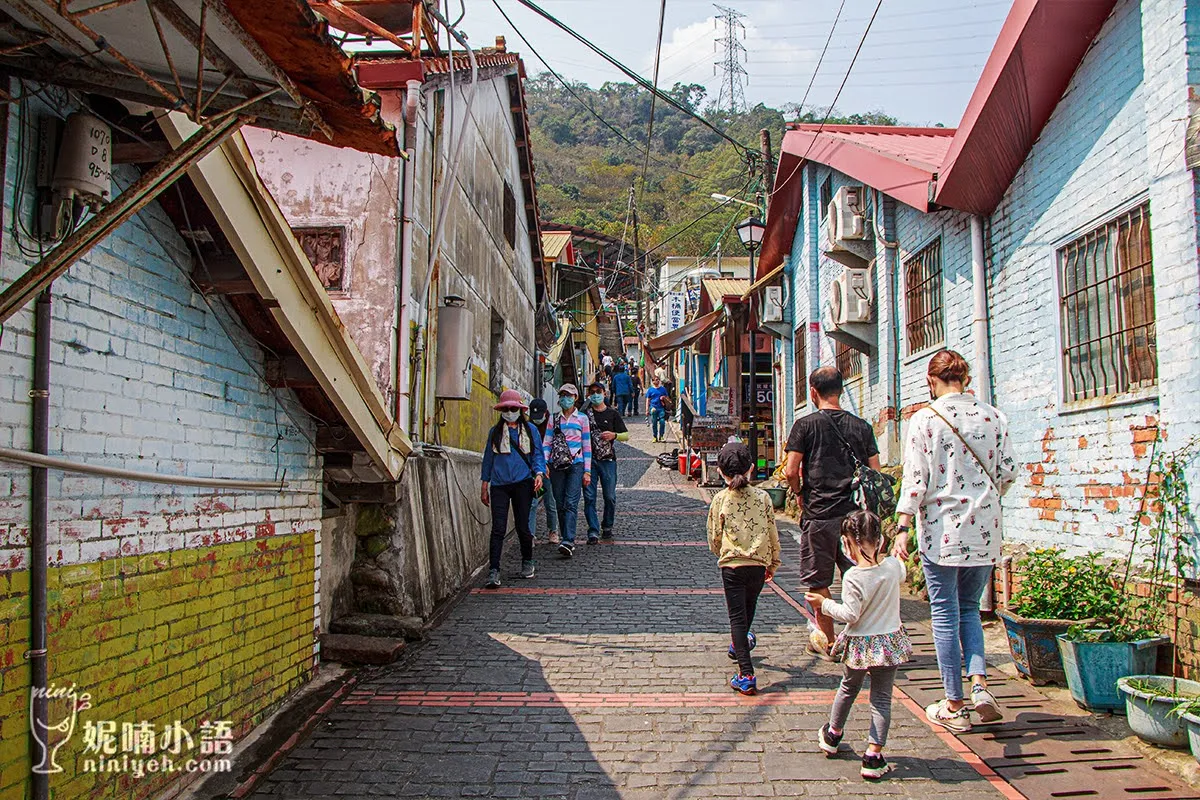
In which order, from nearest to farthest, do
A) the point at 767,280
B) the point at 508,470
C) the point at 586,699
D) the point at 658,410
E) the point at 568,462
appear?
1. the point at 586,699
2. the point at 508,470
3. the point at 568,462
4. the point at 767,280
5. the point at 658,410

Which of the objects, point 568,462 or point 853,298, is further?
point 853,298

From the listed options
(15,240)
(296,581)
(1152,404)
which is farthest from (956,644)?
(15,240)

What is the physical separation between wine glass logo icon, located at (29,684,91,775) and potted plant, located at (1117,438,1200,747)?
4.98 meters

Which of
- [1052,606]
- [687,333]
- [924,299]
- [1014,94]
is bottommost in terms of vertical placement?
[1052,606]

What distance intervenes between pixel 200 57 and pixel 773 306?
14.3 metres

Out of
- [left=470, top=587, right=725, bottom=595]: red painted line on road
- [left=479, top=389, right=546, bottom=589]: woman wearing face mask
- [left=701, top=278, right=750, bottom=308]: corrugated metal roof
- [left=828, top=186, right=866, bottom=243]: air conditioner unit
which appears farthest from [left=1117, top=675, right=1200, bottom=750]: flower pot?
[left=701, top=278, right=750, bottom=308]: corrugated metal roof

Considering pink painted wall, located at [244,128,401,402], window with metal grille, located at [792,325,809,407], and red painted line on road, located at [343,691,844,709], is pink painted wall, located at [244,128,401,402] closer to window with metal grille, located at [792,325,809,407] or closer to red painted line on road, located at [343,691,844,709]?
red painted line on road, located at [343,691,844,709]

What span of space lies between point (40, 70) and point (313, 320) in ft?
6.86

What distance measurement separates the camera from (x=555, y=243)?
2517 centimetres

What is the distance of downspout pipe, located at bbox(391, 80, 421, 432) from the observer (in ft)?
24.7

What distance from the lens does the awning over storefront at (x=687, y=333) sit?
19.1m

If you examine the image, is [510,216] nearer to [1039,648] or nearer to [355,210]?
[355,210]

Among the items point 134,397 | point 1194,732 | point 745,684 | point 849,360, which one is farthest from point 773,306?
point 134,397

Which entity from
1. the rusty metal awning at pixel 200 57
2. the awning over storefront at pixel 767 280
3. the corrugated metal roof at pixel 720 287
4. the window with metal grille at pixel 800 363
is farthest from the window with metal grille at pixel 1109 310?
the corrugated metal roof at pixel 720 287
